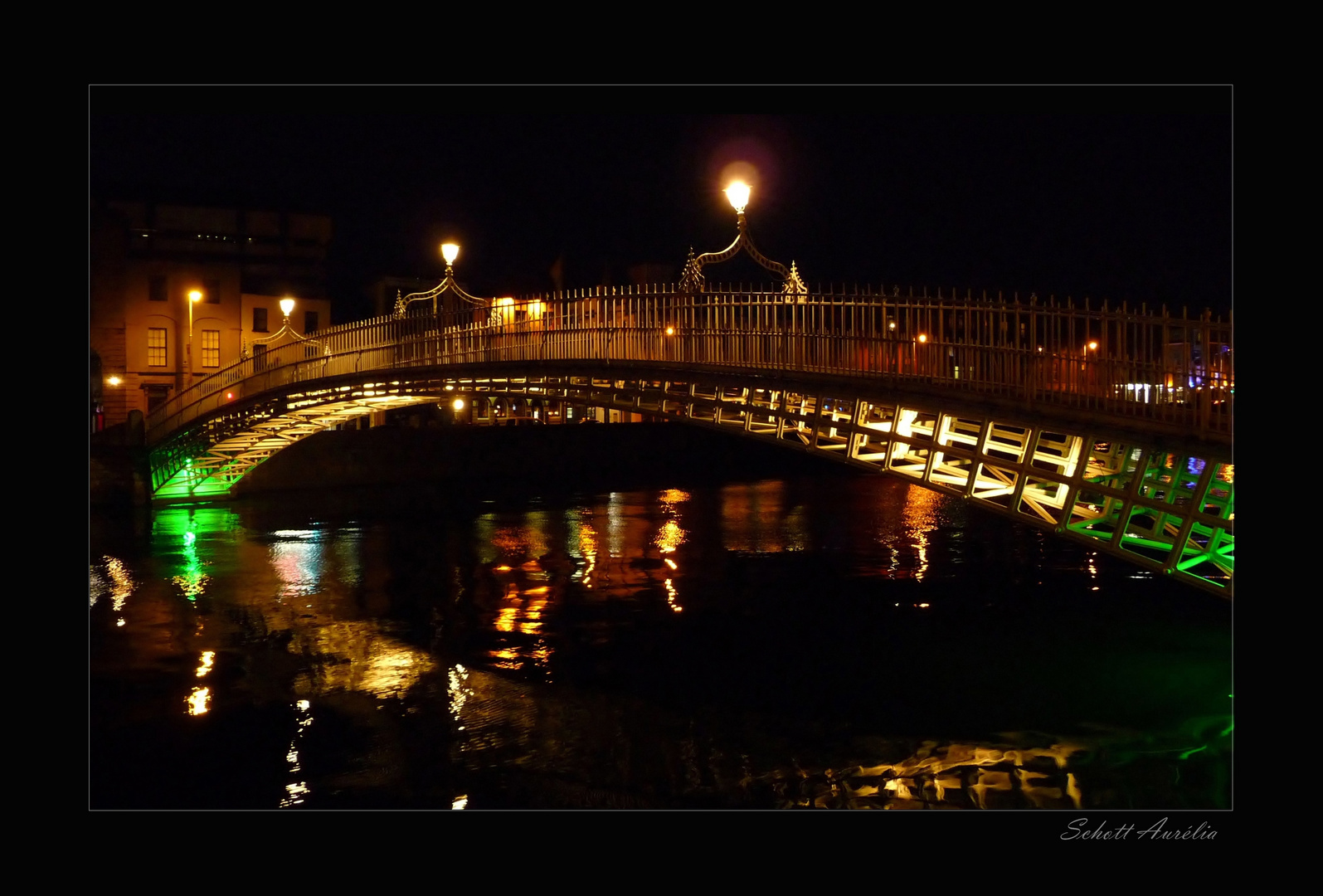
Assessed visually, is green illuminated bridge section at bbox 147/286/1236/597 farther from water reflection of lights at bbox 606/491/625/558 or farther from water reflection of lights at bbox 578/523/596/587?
water reflection of lights at bbox 606/491/625/558

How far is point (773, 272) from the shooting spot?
17406 mm

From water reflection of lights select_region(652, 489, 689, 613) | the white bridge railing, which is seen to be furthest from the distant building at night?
the white bridge railing

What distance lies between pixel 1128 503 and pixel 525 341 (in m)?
11.9

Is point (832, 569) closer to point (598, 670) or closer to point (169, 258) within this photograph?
point (598, 670)

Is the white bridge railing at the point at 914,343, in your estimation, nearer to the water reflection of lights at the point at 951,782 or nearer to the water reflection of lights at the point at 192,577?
the water reflection of lights at the point at 951,782

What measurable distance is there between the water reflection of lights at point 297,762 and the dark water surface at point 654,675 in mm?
44

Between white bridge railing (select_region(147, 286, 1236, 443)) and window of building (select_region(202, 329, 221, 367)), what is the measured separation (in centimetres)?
3147

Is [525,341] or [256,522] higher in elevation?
[525,341]

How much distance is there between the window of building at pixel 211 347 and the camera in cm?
5269

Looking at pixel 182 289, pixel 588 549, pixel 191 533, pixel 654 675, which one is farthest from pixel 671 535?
pixel 182 289

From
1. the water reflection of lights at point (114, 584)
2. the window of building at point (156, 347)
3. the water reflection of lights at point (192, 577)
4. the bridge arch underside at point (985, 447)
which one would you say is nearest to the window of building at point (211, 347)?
the window of building at point (156, 347)

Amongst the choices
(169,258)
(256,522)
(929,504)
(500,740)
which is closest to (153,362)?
(169,258)

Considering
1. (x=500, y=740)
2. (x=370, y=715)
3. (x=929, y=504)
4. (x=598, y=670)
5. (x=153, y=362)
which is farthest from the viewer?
(x=153, y=362)

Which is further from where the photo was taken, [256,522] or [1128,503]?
[256,522]
